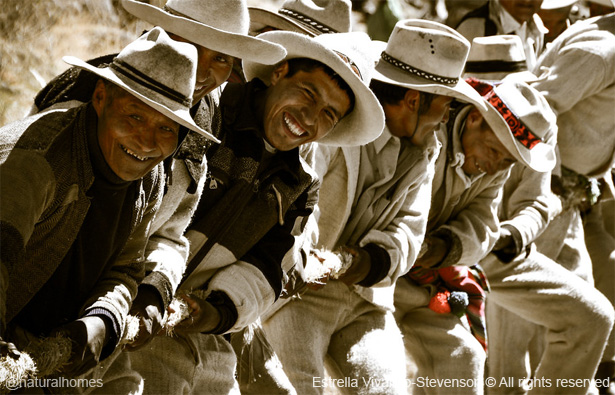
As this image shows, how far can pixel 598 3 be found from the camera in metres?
8.49

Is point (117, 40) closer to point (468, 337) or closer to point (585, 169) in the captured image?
point (468, 337)

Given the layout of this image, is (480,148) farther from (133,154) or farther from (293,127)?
(133,154)

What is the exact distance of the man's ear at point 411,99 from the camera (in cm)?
521

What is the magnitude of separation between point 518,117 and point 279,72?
1.97m

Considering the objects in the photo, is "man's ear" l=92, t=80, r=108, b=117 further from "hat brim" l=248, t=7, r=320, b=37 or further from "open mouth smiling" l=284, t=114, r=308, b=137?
"hat brim" l=248, t=7, r=320, b=37

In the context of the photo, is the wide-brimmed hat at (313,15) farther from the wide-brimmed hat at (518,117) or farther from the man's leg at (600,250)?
the man's leg at (600,250)

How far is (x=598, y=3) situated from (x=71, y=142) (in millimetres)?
5998

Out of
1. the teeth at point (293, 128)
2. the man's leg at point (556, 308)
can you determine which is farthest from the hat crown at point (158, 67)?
the man's leg at point (556, 308)

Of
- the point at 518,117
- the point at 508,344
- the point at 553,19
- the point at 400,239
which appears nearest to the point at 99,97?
the point at 400,239

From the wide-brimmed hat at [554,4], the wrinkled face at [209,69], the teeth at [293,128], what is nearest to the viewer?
the wrinkled face at [209,69]

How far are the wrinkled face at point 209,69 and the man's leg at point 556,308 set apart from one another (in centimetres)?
314

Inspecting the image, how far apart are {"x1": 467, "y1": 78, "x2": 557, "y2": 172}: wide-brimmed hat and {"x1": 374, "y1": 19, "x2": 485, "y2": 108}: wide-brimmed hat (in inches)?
21.2

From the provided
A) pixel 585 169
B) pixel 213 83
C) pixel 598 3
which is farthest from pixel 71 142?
pixel 598 3

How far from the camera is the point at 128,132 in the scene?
3.38 meters
